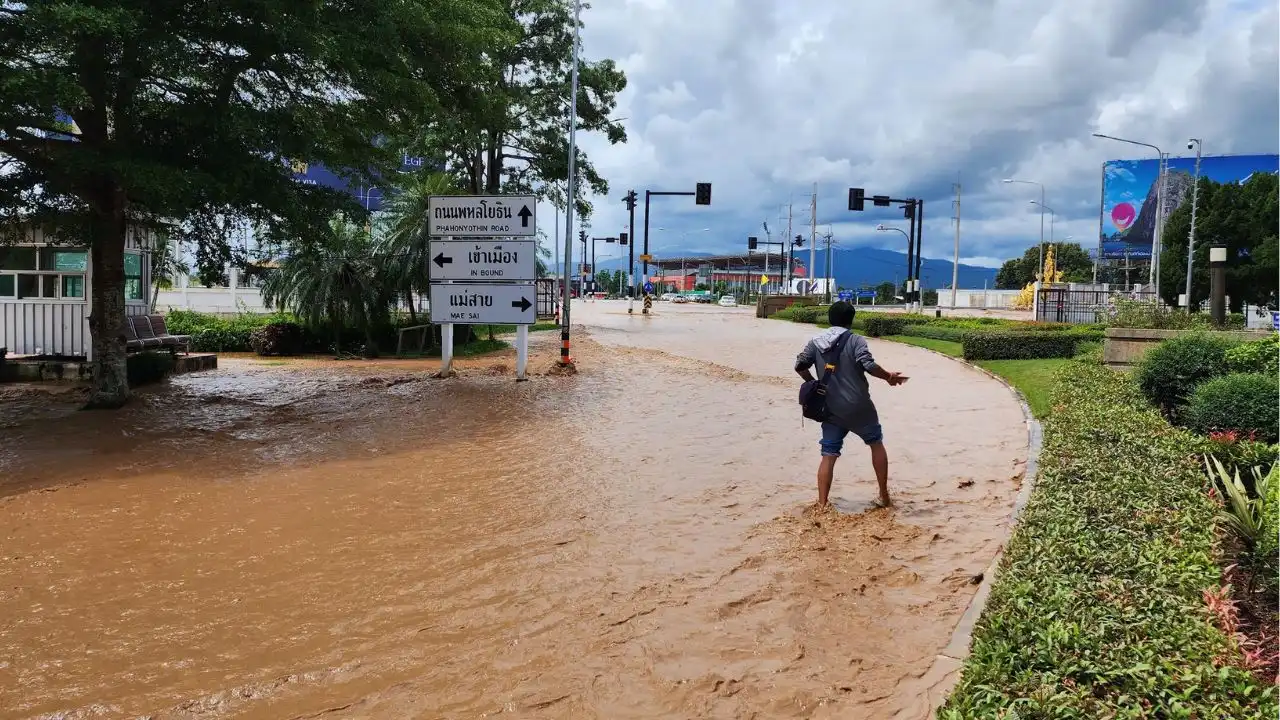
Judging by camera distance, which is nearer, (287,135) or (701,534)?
(701,534)

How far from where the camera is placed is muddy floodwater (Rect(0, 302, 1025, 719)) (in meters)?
3.91

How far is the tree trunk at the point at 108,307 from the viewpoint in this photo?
11.2 meters

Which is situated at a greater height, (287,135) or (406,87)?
(406,87)

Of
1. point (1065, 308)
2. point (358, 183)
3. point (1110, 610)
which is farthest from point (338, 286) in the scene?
point (1065, 308)

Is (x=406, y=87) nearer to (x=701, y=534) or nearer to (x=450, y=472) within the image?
(x=450, y=472)

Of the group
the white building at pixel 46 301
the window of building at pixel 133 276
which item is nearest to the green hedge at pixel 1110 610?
the white building at pixel 46 301

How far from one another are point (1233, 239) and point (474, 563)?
162 feet

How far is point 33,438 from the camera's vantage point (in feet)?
31.2

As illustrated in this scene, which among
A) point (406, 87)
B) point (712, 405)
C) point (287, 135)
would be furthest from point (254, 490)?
point (712, 405)

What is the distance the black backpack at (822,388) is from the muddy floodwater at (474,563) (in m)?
0.84

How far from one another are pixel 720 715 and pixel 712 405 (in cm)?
972

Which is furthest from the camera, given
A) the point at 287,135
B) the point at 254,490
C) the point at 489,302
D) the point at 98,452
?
the point at 489,302

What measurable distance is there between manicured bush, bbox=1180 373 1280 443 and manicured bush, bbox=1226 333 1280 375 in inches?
35.4

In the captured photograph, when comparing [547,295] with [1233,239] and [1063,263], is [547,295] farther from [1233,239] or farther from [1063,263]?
[1063,263]
